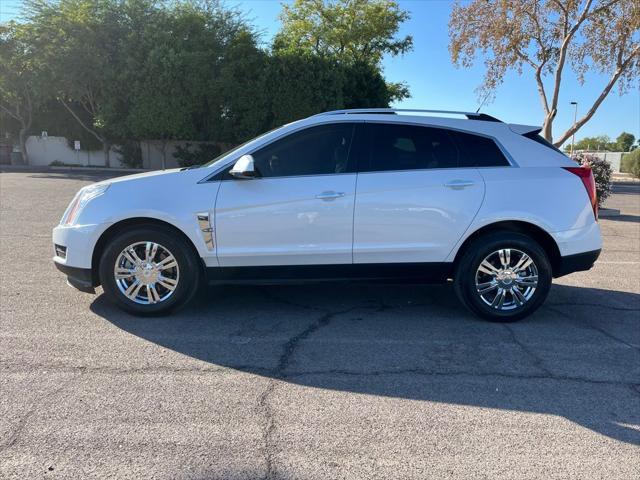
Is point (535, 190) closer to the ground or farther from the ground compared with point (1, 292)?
farther from the ground

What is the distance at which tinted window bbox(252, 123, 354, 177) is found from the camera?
4.67 metres

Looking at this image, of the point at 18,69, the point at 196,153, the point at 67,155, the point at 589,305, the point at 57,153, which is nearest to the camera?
the point at 589,305

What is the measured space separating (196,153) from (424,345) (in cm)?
3181

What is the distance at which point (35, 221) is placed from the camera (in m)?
10.2

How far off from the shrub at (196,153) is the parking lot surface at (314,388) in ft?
94.3

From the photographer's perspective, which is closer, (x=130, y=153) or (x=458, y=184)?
(x=458, y=184)

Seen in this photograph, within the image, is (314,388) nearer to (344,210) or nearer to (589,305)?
(344,210)

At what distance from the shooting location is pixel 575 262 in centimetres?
482

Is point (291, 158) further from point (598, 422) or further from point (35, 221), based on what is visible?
point (35, 221)

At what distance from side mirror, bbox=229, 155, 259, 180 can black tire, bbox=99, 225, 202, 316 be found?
82cm

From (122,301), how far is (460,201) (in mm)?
3331

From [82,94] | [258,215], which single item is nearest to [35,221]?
[258,215]

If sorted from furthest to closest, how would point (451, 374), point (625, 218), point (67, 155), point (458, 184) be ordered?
point (67, 155) → point (625, 218) → point (458, 184) → point (451, 374)

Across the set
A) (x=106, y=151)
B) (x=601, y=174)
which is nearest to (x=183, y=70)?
(x=106, y=151)
